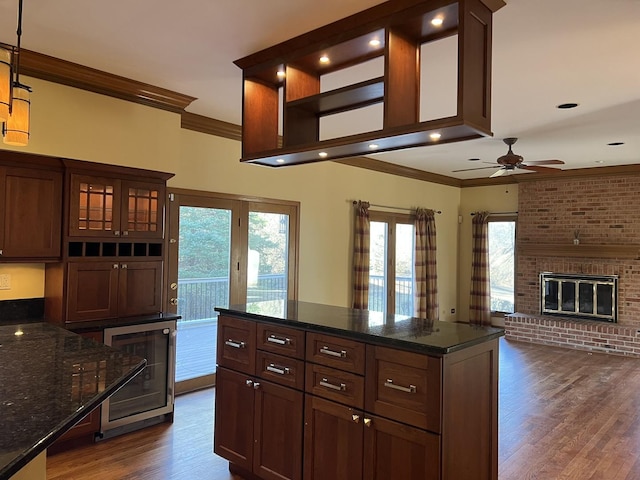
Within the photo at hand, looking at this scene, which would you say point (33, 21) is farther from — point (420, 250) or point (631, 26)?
point (420, 250)

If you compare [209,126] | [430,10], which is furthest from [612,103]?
[209,126]

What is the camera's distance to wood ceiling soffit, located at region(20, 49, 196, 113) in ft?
10.7

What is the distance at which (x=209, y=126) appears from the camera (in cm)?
477

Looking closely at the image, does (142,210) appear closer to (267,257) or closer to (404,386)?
(267,257)

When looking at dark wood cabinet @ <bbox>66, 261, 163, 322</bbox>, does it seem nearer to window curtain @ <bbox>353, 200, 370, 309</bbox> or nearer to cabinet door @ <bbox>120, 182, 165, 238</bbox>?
cabinet door @ <bbox>120, 182, 165, 238</bbox>

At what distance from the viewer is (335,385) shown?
8.29ft

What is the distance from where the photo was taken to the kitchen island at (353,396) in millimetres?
2205

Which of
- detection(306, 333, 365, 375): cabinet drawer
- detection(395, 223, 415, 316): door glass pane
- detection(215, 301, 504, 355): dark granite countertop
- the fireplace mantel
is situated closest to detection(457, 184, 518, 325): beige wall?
the fireplace mantel

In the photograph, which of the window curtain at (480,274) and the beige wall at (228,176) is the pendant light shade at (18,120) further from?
the window curtain at (480,274)

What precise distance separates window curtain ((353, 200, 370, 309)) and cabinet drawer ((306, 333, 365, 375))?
12.5 feet

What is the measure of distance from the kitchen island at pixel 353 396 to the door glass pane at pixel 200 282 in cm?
165

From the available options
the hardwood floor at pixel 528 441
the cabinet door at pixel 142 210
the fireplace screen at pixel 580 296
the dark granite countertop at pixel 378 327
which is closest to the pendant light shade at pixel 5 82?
the dark granite countertop at pixel 378 327

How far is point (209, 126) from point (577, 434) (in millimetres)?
4443

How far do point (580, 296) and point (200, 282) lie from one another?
603 centimetres
